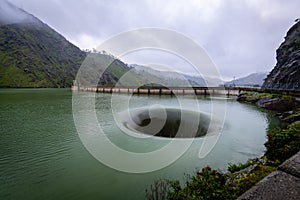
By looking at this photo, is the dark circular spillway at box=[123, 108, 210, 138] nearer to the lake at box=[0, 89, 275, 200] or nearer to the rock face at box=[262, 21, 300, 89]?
the lake at box=[0, 89, 275, 200]

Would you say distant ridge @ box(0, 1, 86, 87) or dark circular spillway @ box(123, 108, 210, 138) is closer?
dark circular spillway @ box(123, 108, 210, 138)

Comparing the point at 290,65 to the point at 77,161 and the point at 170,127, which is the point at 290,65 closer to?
the point at 170,127

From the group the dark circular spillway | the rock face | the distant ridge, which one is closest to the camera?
the dark circular spillway

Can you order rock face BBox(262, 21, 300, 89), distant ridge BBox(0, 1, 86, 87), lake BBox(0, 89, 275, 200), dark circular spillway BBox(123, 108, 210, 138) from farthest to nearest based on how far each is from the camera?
distant ridge BBox(0, 1, 86, 87) → rock face BBox(262, 21, 300, 89) → dark circular spillway BBox(123, 108, 210, 138) → lake BBox(0, 89, 275, 200)

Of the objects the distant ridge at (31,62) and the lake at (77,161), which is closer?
the lake at (77,161)

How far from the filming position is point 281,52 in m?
63.3

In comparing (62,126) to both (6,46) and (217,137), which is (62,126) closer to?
(217,137)

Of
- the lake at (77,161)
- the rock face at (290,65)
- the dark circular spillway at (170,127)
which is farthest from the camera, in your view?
the rock face at (290,65)

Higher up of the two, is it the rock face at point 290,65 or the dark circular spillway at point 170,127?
the rock face at point 290,65

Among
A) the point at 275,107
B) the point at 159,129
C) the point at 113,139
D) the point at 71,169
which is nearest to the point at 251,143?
the point at 159,129

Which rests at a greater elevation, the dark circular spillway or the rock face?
the rock face

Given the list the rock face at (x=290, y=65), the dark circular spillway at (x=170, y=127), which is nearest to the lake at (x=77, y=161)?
the dark circular spillway at (x=170, y=127)

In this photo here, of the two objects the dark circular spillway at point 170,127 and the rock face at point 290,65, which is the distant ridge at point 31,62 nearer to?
the dark circular spillway at point 170,127

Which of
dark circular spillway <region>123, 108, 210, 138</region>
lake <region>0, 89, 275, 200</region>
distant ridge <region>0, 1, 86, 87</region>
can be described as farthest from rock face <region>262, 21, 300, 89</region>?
distant ridge <region>0, 1, 86, 87</region>
